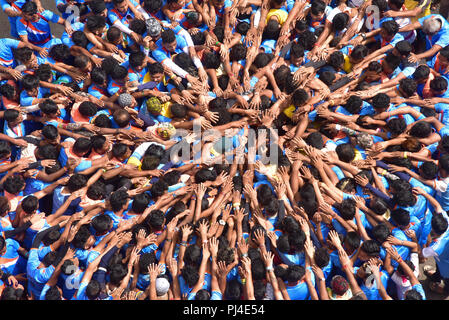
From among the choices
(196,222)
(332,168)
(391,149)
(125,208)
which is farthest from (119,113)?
(391,149)

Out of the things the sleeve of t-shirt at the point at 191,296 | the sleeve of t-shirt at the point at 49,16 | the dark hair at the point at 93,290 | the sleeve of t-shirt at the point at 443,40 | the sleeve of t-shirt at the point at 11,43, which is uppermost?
the sleeve of t-shirt at the point at 49,16

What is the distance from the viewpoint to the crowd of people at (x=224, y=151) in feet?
22.7

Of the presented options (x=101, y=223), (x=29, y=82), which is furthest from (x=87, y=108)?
(x=101, y=223)

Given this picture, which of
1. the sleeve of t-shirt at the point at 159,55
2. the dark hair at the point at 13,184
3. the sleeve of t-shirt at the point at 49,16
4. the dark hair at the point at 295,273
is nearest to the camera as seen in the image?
the dark hair at the point at 295,273

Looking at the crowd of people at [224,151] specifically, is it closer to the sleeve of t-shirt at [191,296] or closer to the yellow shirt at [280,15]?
the yellow shirt at [280,15]

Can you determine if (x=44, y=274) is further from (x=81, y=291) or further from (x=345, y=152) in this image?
(x=345, y=152)

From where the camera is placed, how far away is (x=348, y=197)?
7.36m

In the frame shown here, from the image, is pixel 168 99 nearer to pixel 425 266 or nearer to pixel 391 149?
pixel 391 149

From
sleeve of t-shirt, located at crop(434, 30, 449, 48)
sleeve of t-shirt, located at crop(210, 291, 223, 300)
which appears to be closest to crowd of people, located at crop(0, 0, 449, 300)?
sleeve of t-shirt, located at crop(210, 291, 223, 300)

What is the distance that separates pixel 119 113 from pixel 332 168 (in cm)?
411

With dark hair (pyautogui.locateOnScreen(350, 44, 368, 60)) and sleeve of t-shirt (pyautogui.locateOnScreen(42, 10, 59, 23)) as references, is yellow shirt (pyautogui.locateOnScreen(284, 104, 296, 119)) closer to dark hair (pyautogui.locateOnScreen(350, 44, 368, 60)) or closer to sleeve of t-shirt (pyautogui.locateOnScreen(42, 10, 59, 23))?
dark hair (pyautogui.locateOnScreen(350, 44, 368, 60))

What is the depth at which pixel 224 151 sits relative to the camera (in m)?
8.12

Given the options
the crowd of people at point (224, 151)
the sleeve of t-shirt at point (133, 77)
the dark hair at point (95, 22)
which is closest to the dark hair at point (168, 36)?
the crowd of people at point (224, 151)

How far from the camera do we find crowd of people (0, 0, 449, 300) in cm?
691
